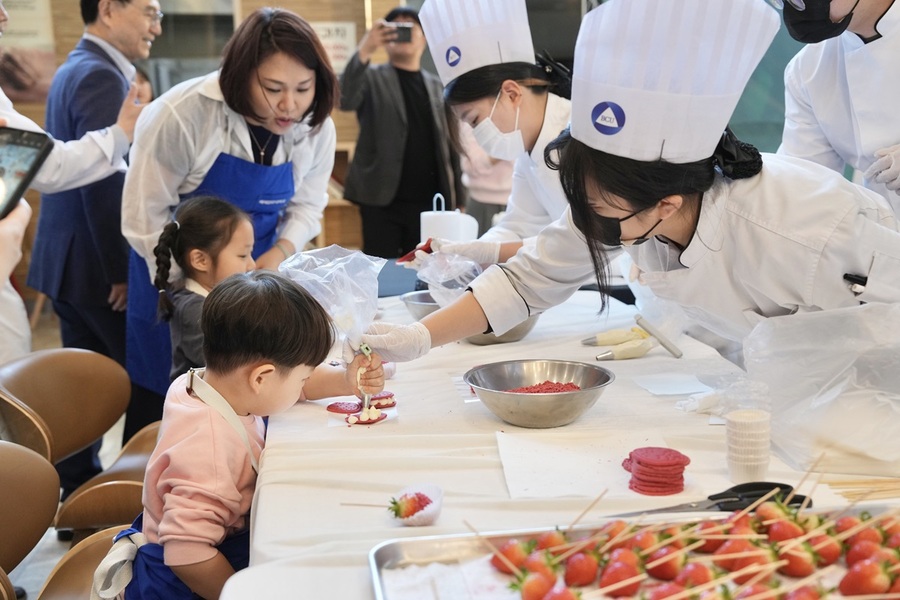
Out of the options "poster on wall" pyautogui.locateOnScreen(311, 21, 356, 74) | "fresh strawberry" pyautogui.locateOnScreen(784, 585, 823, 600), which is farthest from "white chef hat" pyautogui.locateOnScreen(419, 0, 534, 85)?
"poster on wall" pyautogui.locateOnScreen(311, 21, 356, 74)

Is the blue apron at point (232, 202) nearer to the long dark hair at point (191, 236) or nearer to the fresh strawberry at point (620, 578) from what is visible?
the long dark hair at point (191, 236)

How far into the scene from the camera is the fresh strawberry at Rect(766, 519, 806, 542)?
95 centimetres

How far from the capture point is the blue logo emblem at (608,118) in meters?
1.32

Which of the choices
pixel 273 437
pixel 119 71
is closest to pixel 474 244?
pixel 273 437

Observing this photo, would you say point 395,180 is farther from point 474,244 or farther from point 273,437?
point 273,437

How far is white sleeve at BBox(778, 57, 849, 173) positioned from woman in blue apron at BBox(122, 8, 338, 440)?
3.87ft

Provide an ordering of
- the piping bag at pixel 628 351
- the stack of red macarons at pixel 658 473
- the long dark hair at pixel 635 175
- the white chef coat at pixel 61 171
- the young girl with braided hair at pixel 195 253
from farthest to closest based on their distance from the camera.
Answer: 1. the white chef coat at pixel 61 171
2. the young girl with braided hair at pixel 195 253
3. the piping bag at pixel 628 351
4. the long dark hair at pixel 635 175
5. the stack of red macarons at pixel 658 473

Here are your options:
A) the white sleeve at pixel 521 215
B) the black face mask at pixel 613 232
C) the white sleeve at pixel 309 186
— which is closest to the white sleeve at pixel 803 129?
the white sleeve at pixel 521 215

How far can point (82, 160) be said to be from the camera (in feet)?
8.12

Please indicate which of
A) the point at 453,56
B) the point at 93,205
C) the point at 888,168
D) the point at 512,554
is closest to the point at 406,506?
the point at 512,554

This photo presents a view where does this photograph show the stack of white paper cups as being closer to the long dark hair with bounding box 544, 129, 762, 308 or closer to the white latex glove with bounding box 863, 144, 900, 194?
the long dark hair with bounding box 544, 129, 762, 308

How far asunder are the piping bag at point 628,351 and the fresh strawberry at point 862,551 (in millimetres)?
878

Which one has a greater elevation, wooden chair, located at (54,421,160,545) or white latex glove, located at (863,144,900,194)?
white latex glove, located at (863,144,900,194)

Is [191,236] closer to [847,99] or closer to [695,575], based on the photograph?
[695,575]
